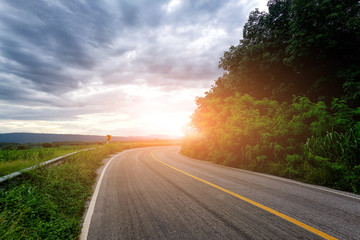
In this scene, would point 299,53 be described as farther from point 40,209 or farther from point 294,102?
point 40,209

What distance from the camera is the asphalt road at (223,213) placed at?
2748 millimetres

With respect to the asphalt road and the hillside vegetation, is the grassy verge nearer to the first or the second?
the asphalt road

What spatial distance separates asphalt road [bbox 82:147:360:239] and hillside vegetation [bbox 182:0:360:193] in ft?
7.48

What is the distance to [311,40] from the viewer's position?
9914mm

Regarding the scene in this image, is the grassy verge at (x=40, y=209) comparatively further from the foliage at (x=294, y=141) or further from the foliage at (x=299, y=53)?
the foliage at (x=299, y=53)

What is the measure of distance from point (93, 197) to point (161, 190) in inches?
76.6

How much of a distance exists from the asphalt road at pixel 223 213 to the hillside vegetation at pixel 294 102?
2.28 metres

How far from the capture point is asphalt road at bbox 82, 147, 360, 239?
2748 mm

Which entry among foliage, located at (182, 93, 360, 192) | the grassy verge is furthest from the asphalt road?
foliage, located at (182, 93, 360, 192)

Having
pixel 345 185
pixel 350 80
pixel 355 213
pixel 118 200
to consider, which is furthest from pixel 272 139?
pixel 118 200

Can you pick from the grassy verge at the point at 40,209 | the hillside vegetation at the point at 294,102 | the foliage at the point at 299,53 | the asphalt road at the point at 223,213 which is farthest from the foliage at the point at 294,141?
the grassy verge at the point at 40,209

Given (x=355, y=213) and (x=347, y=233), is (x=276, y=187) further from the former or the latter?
(x=347, y=233)

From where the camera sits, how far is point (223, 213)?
135 inches

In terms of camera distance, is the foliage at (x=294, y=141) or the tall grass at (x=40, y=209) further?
the foliage at (x=294, y=141)
